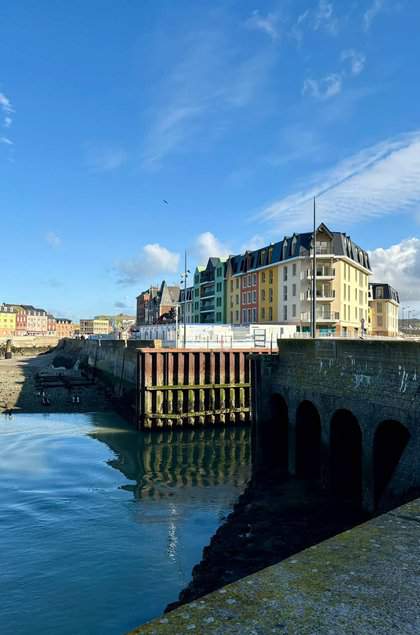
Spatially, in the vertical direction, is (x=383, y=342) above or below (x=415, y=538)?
above

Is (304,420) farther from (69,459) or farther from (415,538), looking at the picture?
(415,538)

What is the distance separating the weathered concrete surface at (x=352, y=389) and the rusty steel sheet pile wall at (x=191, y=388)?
401 inches

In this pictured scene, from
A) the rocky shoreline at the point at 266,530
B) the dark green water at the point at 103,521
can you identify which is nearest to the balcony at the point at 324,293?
the dark green water at the point at 103,521

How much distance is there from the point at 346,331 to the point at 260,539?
53023mm

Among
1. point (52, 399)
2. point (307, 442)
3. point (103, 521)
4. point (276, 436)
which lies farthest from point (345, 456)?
point (52, 399)

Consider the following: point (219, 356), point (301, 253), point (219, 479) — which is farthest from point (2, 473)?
point (301, 253)

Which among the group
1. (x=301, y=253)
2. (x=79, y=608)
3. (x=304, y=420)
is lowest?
(x=79, y=608)

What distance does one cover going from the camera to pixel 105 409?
1790 inches

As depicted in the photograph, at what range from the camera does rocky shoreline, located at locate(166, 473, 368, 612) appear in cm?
1332

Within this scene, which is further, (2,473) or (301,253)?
(301,253)

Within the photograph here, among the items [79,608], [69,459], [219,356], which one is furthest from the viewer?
[219,356]

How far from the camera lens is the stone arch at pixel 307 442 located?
74.2 feet

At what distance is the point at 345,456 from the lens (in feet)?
66.9

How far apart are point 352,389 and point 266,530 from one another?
5.80m
